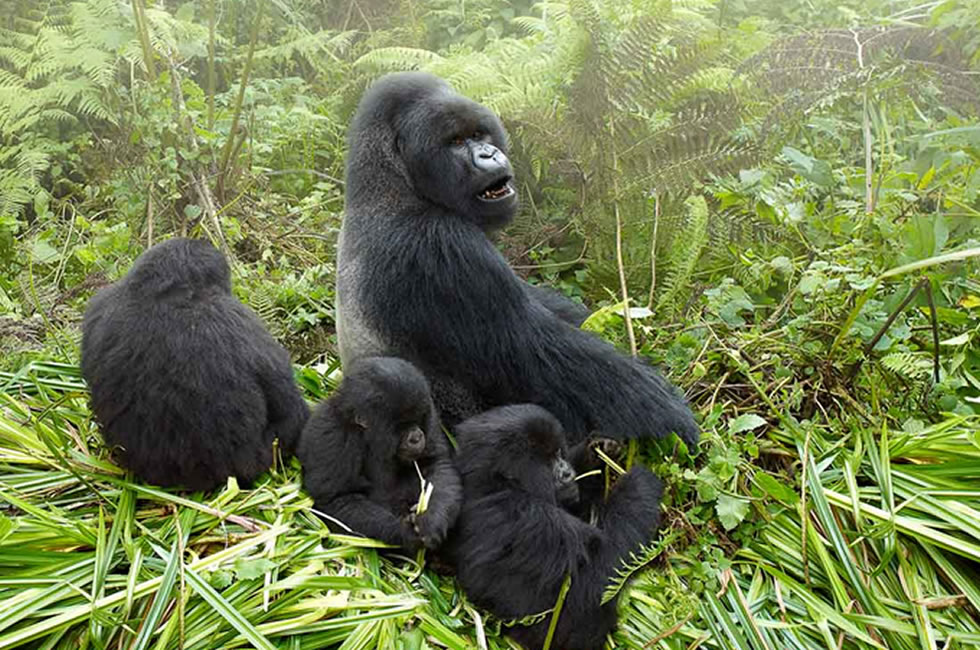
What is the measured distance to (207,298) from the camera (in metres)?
2.86

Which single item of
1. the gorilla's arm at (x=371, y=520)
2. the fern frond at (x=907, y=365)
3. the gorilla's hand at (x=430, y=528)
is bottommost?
the gorilla's arm at (x=371, y=520)

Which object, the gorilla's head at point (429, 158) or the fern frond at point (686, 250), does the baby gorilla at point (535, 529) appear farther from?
the fern frond at point (686, 250)

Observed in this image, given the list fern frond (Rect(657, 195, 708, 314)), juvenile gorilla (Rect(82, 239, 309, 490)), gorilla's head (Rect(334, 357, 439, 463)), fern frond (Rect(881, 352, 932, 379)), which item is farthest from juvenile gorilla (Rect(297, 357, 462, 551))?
fern frond (Rect(881, 352, 932, 379))

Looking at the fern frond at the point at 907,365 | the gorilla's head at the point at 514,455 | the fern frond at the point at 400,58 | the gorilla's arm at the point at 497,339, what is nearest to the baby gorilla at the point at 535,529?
the gorilla's head at the point at 514,455

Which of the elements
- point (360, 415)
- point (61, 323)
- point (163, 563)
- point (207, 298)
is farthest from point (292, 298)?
point (163, 563)

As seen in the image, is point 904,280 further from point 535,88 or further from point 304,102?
point 304,102

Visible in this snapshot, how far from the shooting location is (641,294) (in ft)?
13.4

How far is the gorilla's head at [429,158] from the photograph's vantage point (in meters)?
3.28

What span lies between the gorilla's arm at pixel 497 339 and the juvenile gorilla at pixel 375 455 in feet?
1.23

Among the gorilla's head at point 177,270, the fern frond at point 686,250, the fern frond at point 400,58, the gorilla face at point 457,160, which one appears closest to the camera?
the gorilla's head at point 177,270

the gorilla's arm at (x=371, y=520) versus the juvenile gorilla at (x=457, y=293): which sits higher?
the juvenile gorilla at (x=457, y=293)

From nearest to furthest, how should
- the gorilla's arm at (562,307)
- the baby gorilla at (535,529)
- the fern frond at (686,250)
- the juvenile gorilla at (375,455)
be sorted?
the baby gorilla at (535,529) → the juvenile gorilla at (375,455) → the fern frond at (686,250) → the gorilla's arm at (562,307)

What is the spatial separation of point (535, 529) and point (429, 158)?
146 centimetres

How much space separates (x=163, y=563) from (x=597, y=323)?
5.32 feet
